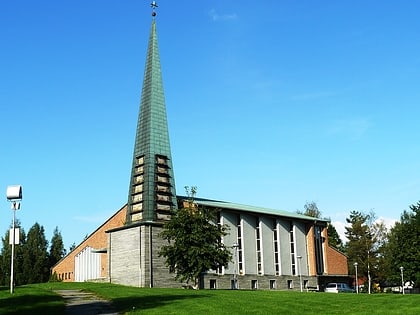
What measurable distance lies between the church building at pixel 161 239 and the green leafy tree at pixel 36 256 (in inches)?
643

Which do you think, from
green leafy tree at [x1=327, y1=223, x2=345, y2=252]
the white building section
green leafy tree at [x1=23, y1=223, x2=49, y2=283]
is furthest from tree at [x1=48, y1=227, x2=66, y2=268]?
green leafy tree at [x1=327, y1=223, x2=345, y2=252]

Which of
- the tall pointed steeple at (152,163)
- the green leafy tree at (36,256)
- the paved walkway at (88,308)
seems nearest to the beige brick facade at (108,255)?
the tall pointed steeple at (152,163)

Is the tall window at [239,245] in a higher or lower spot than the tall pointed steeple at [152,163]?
lower

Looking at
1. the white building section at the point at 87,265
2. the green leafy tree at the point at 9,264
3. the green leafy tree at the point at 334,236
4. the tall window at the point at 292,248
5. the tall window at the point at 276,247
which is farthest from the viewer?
the green leafy tree at the point at 334,236

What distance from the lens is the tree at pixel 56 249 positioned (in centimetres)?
10031

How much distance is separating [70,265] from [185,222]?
3401 centimetres

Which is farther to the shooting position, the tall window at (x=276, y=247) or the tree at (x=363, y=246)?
the tree at (x=363, y=246)

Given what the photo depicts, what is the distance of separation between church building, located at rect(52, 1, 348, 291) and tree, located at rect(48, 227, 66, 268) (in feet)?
75.1

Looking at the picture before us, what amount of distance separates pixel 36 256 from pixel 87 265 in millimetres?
31770

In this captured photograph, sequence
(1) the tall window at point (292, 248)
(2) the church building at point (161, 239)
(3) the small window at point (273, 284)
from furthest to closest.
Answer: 1. (1) the tall window at point (292, 248)
2. (3) the small window at point (273, 284)
3. (2) the church building at point (161, 239)

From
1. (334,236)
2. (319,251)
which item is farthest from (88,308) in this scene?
(334,236)

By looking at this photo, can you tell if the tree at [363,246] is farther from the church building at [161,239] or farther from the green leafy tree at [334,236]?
the green leafy tree at [334,236]

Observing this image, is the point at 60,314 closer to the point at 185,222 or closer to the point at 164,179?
the point at 185,222

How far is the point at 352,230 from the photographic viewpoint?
9206 cm
